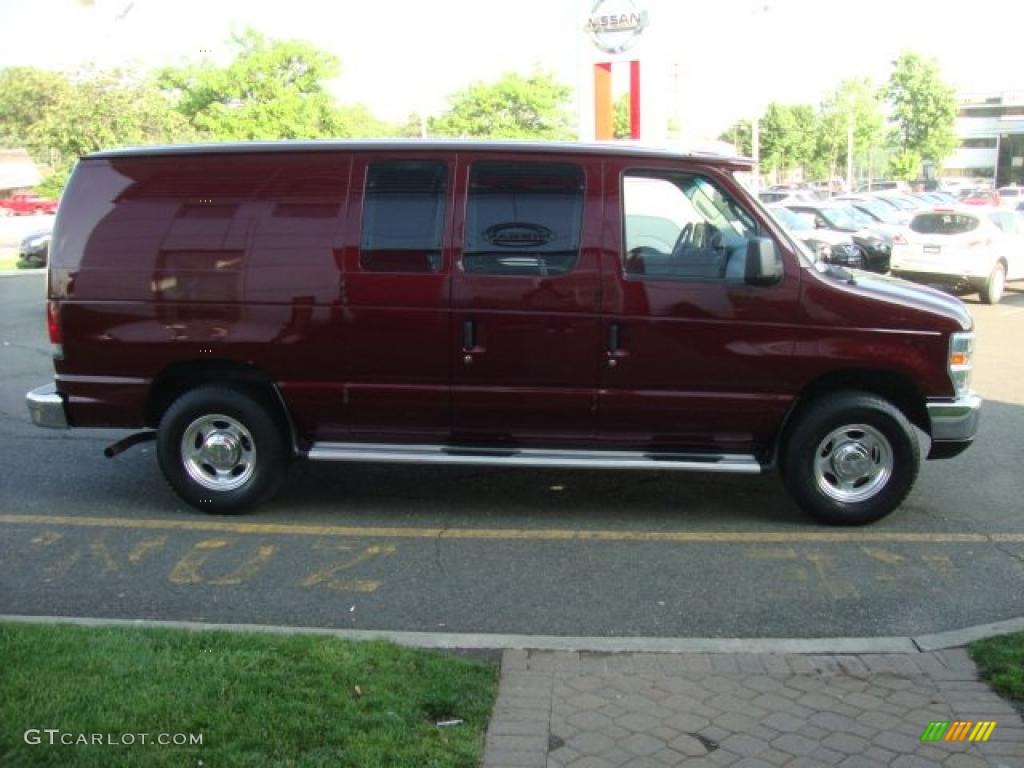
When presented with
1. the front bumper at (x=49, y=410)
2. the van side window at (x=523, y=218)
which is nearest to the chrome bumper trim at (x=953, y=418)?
the van side window at (x=523, y=218)

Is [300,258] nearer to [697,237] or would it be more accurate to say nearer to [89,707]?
[697,237]

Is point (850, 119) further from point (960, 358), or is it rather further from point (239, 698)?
point (239, 698)

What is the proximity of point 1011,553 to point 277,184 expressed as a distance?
465 cm

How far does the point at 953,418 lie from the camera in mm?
5539

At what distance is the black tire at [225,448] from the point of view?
5.75 m

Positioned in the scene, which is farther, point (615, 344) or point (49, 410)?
point (49, 410)

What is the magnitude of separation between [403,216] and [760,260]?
2051mm

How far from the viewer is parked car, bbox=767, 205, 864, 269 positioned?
60.0 feet

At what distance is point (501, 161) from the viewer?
18.3 feet

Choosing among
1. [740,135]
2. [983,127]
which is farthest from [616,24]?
[983,127]

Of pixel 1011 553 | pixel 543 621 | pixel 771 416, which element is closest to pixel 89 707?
pixel 543 621

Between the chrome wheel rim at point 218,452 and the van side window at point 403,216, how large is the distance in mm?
1322

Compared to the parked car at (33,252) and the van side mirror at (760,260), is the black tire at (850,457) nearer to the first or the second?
the van side mirror at (760,260)

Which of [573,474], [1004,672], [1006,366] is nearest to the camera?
[1004,672]
